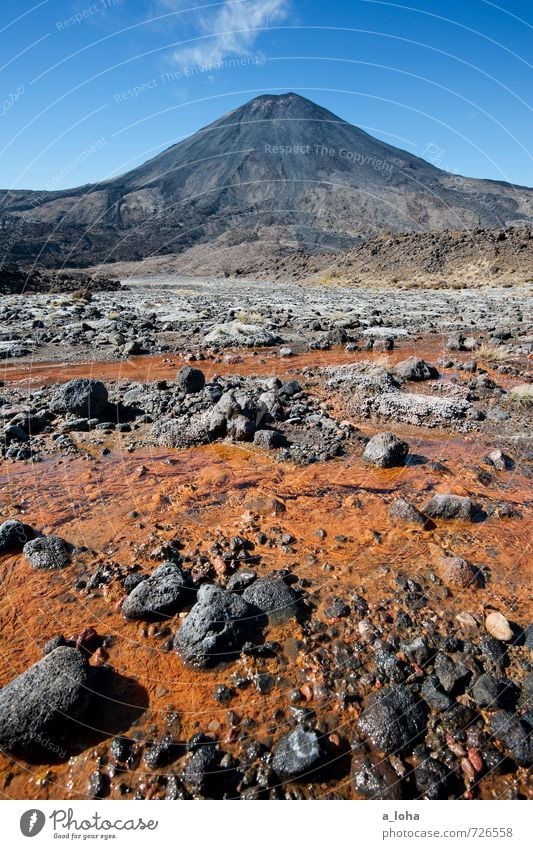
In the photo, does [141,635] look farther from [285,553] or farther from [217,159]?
[217,159]

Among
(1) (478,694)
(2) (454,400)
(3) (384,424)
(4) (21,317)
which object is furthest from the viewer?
(4) (21,317)

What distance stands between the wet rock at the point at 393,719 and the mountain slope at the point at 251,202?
78.4m

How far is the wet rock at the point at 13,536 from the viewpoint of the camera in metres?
5.39

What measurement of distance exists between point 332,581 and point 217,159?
153184 millimetres

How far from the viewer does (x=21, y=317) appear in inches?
Answer: 849

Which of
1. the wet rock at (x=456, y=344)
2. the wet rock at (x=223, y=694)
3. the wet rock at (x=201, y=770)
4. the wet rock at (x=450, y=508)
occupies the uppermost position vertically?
the wet rock at (x=456, y=344)

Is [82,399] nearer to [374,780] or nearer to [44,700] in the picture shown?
[44,700]

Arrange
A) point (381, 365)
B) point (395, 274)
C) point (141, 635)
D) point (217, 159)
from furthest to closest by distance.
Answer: point (217, 159) → point (395, 274) → point (381, 365) → point (141, 635)

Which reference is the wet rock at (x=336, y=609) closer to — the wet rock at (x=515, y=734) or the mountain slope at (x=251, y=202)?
the wet rock at (x=515, y=734)

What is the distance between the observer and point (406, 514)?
587 cm

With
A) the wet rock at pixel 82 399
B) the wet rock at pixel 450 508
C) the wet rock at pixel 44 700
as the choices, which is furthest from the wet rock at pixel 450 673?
the wet rock at pixel 82 399
